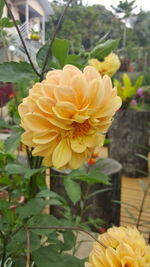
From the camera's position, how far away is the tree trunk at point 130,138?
9.03ft

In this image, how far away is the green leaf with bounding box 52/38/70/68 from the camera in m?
0.40

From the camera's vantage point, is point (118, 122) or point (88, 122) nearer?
point (88, 122)

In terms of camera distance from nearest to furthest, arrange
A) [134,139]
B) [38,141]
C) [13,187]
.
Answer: [38,141], [13,187], [134,139]

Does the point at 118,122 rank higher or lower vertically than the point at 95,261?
lower

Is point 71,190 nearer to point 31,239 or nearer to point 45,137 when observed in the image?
point 31,239

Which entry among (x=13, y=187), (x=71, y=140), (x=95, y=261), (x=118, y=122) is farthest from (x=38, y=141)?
(x=118, y=122)

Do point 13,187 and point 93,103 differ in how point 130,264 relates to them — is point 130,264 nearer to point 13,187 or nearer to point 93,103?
point 93,103

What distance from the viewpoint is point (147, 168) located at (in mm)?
2846

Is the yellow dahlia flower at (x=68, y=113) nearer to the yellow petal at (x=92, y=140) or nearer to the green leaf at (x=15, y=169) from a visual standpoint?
the yellow petal at (x=92, y=140)

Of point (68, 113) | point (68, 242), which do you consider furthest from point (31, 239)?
point (68, 113)

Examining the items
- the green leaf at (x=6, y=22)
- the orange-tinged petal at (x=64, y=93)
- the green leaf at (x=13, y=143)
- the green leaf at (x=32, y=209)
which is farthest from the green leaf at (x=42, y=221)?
the green leaf at (x=6, y=22)

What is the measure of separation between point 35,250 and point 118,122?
238 cm

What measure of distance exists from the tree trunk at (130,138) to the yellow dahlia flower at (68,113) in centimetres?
242

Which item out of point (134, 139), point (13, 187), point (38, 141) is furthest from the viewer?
point (134, 139)
